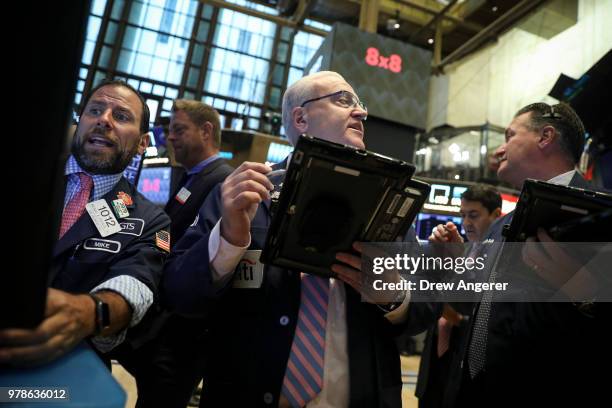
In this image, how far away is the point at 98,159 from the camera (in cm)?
139

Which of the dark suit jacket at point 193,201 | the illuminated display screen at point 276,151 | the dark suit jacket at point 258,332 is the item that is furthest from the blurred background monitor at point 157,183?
the dark suit jacket at point 258,332

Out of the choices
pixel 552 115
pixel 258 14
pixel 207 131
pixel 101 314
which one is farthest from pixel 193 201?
pixel 258 14

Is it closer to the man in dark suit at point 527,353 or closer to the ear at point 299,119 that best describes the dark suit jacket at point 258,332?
the man in dark suit at point 527,353

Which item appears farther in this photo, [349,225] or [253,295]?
[253,295]

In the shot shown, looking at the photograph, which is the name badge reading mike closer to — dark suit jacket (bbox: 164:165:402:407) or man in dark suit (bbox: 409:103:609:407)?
dark suit jacket (bbox: 164:165:402:407)

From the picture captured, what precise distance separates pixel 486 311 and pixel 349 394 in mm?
604

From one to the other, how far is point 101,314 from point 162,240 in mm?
451

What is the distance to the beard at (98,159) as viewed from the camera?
138 centimetres

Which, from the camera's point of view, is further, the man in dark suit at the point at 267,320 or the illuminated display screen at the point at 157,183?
the illuminated display screen at the point at 157,183

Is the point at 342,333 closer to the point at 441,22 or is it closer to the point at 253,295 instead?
the point at 253,295

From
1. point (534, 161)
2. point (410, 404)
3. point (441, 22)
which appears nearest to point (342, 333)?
point (534, 161)

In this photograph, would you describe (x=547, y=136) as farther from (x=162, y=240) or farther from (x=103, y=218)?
(x=103, y=218)

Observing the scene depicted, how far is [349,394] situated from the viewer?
3.56ft

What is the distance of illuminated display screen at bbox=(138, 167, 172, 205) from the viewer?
16.9 feet
